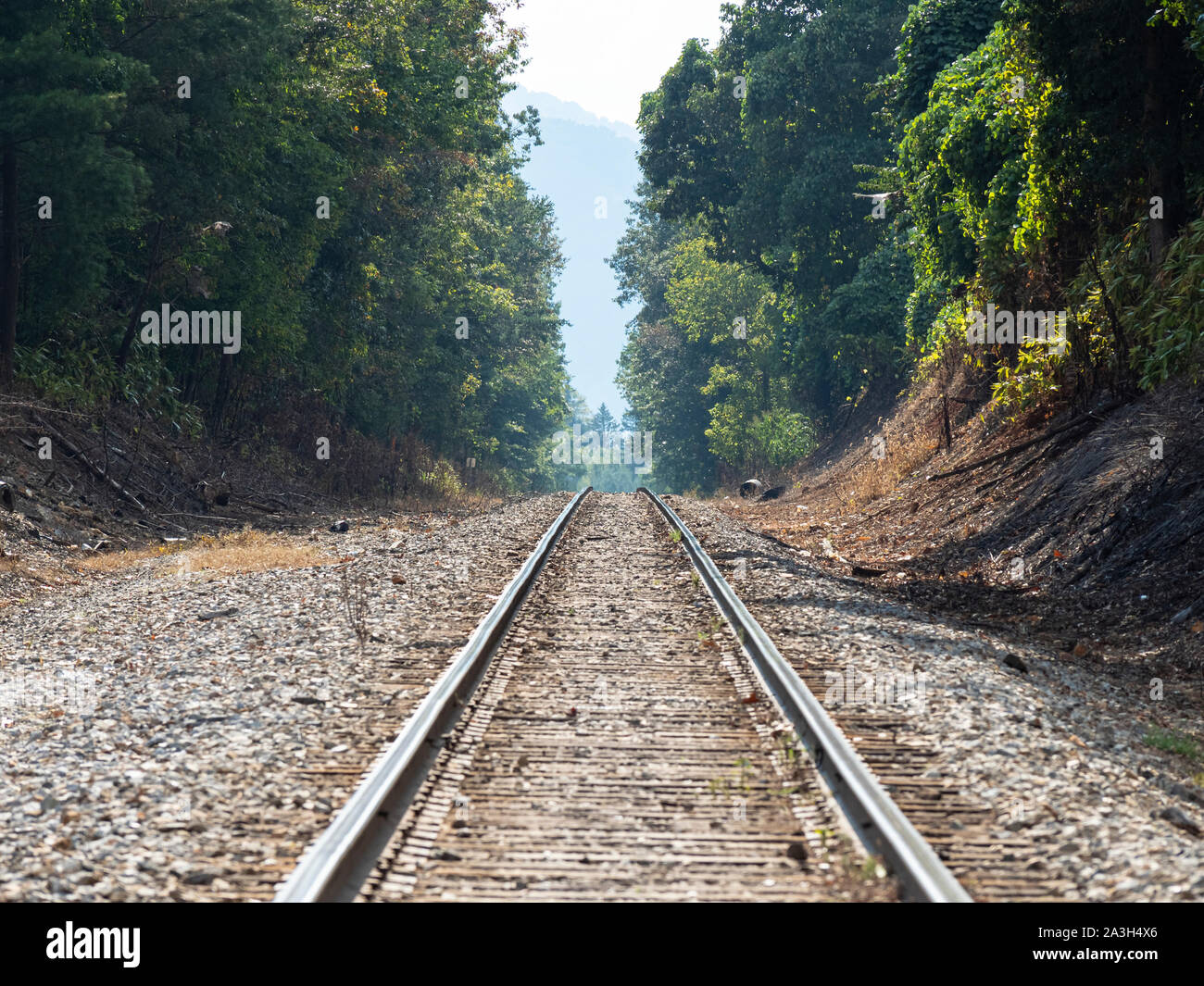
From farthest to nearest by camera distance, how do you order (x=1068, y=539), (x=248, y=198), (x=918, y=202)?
(x=248, y=198)
(x=918, y=202)
(x=1068, y=539)

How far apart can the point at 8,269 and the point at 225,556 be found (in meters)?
7.20

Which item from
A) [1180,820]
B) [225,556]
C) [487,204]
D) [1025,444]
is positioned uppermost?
[487,204]

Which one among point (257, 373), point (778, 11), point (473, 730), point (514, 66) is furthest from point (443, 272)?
point (473, 730)

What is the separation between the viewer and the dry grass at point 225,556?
13.6m

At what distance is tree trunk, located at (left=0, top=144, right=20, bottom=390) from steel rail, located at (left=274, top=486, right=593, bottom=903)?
13.4 metres

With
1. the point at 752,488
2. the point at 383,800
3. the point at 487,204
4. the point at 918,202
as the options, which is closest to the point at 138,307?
the point at 918,202

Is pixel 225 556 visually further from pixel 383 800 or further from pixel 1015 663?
→ pixel 383 800

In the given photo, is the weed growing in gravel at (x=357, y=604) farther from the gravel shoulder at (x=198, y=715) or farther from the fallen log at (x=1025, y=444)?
the fallen log at (x=1025, y=444)

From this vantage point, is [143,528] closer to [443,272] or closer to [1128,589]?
[1128,589]

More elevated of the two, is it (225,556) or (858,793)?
(225,556)

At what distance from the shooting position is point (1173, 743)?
19.8 feet

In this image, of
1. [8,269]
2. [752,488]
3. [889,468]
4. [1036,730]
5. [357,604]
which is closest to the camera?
[1036,730]

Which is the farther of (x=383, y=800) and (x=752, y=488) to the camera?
(x=752, y=488)

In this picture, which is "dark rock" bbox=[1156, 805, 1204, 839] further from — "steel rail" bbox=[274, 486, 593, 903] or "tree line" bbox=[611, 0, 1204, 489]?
"tree line" bbox=[611, 0, 1204, 489]
